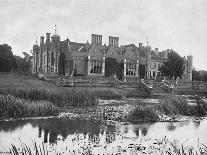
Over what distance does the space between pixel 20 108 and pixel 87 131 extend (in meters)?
5.52

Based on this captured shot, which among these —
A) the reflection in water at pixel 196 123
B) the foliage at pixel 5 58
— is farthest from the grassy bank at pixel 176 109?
the foliage at pixel 5 58

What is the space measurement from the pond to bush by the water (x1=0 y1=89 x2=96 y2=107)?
6006 mm

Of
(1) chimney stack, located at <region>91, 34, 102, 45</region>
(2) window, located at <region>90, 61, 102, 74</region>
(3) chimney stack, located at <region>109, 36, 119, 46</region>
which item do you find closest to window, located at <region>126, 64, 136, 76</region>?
(2) window, located at <region>90, 61, 102, 74</region>

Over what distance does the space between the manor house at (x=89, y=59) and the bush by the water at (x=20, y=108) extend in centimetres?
4300

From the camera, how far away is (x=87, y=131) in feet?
57.1

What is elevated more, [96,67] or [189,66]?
[189,66]

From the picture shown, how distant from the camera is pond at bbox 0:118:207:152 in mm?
15031

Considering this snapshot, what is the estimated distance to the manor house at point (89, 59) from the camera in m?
68.9

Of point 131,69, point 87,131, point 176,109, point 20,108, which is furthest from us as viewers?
point 131,69

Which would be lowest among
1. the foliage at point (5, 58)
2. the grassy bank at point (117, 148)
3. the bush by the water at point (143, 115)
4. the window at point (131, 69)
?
the grassy bank at point (117, 148)

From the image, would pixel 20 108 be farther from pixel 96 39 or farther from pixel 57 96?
pixel 96 39

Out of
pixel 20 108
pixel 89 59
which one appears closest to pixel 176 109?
pixel 20 108

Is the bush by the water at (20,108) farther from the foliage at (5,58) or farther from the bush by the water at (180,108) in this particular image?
the foliage at (5,58)

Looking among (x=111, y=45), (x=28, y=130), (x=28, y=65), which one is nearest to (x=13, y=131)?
(x=28, y=130)
